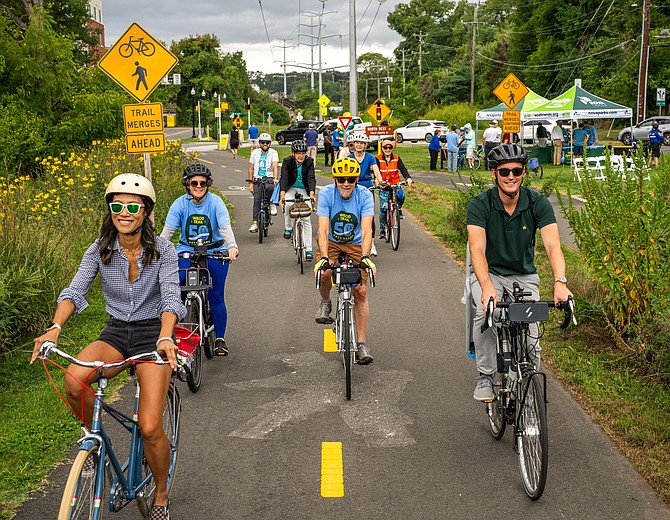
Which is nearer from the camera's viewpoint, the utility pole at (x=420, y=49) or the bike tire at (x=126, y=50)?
the bike tire at (x=126, y=50)

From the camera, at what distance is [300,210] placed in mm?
13484

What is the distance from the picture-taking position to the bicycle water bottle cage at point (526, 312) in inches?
205

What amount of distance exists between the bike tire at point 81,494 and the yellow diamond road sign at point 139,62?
845cm

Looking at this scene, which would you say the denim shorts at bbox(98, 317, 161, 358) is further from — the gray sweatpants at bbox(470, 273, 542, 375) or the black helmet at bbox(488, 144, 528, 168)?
the black helmet at bbox(488, 144, 528, 168)

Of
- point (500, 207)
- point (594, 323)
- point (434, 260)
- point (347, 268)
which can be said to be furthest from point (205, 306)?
point (434, 260)

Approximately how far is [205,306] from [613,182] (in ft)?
13.2

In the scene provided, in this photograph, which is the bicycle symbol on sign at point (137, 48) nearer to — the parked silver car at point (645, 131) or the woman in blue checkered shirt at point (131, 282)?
the woman in blue checkered shirt at point (131, 282)

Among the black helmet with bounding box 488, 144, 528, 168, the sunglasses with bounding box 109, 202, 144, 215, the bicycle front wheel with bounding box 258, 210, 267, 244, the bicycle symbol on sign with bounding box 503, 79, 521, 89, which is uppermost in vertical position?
the bicycle symbol on sign with bounding box 503, 79, 521, 89

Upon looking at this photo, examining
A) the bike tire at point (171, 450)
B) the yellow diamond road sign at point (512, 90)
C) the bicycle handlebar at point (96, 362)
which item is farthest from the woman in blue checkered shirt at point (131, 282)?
the yellow diamond road sign at point (512, 90)

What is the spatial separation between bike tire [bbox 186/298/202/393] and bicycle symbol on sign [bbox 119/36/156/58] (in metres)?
5.09

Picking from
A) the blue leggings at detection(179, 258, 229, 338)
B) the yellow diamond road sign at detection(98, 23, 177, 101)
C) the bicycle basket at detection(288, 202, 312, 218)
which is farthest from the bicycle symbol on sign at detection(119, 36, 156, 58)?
the blue leggings at detection(179, 258, 229, 338)

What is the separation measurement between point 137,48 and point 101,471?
28.6ft

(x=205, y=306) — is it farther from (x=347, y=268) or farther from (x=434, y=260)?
(x=434, y=260)

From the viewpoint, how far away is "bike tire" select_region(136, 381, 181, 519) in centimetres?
474
